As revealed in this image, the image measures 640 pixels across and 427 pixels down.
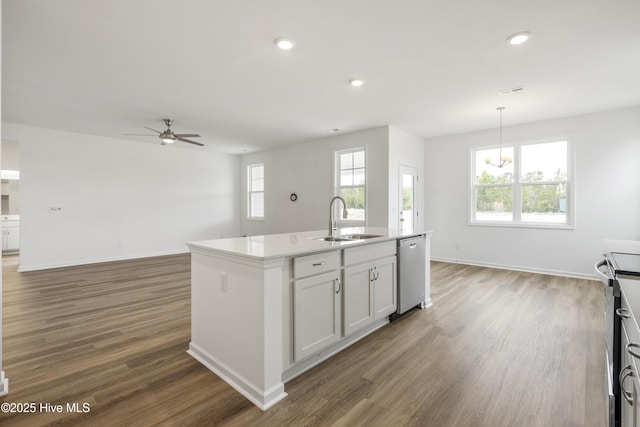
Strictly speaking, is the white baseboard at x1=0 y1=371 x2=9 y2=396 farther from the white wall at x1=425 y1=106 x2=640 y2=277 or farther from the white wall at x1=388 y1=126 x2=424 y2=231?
the white wall at x1=425 y1=106 x2=640 y2=277

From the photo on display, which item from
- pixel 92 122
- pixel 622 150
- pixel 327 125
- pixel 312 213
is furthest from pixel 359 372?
pixel 92 122

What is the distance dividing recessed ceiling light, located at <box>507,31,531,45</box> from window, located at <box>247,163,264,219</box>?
258 inches

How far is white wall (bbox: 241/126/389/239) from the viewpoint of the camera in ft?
18.7

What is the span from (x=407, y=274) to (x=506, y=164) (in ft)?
12.7

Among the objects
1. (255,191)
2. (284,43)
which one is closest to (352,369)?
(284,43)

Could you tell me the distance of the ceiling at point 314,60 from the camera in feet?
7.55

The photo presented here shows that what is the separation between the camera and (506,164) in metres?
5.68

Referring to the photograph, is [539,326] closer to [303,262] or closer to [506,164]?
[303,262]

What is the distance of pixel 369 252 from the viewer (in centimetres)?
275

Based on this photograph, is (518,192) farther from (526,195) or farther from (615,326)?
(615,326)

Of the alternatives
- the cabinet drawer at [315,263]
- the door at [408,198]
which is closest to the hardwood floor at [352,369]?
the cabinet drawer at [315,263]

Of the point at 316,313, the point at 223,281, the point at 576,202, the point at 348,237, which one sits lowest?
the point at 316,313

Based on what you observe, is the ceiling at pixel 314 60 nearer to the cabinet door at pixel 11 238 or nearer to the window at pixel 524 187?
the window at pixel 524 187

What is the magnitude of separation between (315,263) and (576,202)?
16.9 ft
